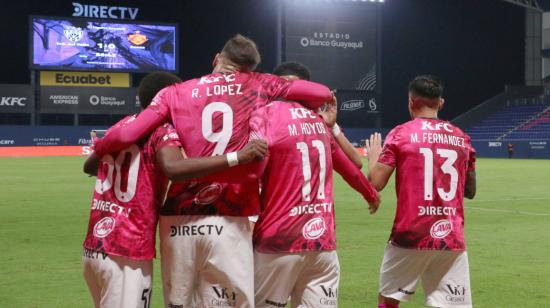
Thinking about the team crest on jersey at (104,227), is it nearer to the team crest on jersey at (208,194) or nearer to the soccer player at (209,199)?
the soccer player at (209,199)

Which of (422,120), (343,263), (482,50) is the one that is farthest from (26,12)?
(422,120)

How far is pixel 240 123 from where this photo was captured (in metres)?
4.49

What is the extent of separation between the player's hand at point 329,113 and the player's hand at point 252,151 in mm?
977

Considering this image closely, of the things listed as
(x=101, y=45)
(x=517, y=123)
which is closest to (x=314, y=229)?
(x=101, y=45)

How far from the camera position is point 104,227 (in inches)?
179

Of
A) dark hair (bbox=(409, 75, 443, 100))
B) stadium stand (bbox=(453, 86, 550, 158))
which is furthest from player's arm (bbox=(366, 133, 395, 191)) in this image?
stadium stand (bbox=(453, 86, 550, 158))

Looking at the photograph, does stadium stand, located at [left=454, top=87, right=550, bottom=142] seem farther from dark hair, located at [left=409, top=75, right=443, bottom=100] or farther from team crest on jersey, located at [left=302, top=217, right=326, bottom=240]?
team crest on jersey, located at [left=302, top=217, right=326, bottom=240]

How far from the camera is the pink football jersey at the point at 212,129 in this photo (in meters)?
4.44

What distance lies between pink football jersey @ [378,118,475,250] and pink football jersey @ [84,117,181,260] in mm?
1806

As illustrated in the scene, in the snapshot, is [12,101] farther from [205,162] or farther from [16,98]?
[205,162]

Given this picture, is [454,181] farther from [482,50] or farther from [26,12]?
[482,50]

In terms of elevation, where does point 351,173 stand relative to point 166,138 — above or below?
below

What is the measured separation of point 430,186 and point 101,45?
1737 inches

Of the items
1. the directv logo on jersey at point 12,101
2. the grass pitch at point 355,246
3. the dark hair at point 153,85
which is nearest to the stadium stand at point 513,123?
the grass pitch at point 355,246
